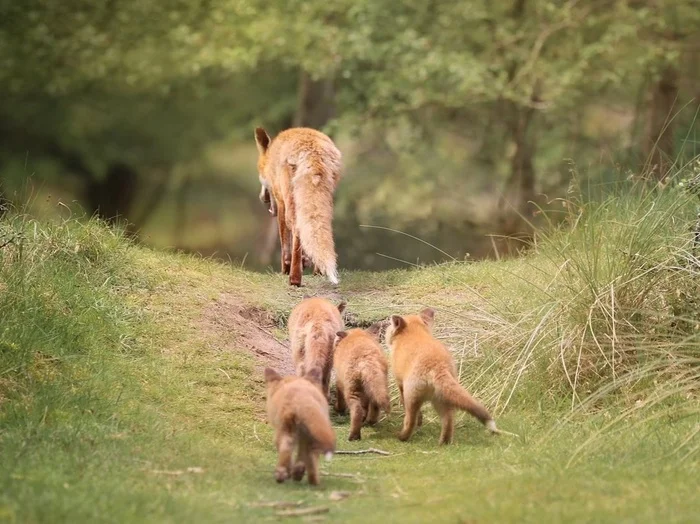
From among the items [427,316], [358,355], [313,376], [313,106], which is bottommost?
[313,376]

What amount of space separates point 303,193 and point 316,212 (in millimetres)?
303

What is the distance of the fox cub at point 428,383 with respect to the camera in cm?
754

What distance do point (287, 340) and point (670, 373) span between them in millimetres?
4070

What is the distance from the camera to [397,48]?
19.5 m

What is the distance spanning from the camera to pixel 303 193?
1148 cm

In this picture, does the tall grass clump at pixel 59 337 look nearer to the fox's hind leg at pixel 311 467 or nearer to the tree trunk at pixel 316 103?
the fox's hind leg at pixel 311 467

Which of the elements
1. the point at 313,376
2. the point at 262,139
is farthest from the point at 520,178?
the point at 313,376

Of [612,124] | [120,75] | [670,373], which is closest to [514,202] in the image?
[612,124]

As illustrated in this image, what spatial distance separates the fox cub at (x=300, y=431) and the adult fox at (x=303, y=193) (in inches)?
158

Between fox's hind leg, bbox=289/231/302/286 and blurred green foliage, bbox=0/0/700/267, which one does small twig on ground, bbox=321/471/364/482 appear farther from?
blurred green foliage, bbox=0/0/700/267

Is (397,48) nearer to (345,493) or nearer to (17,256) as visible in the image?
(17,256)

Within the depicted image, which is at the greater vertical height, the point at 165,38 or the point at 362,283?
the point at 165,38

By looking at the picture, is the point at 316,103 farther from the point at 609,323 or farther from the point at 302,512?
the point at 302,512

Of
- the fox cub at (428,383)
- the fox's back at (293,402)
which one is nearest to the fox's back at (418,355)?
the fox cub at (428,383)
